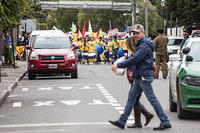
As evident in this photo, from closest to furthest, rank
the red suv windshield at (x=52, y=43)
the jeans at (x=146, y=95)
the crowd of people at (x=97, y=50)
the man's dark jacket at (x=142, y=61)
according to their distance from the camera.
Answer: the man's dark jacket at (x=142, y=61) → the jeans at (x=146, y=95) → the red suv windshield at (x=52, y=43) → the crowd of people at (x=97, y=50)

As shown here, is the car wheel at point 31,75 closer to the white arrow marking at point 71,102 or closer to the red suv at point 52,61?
the red suv at point 52,61

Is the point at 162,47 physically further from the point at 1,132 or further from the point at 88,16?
the point at 88,16

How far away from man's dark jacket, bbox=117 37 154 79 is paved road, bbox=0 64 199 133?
3.02 ft

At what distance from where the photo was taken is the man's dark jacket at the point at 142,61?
1159cm

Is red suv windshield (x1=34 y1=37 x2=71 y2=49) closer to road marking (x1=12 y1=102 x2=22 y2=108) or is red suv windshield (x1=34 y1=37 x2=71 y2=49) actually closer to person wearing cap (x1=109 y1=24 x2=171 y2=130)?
road marking (x1=12 y1=102 x2=22 y2=108)

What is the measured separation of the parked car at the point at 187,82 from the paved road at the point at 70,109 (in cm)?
27

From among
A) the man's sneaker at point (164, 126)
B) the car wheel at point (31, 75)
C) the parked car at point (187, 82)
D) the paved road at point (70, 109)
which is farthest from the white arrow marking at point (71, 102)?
the car wheel at point (31, 75)

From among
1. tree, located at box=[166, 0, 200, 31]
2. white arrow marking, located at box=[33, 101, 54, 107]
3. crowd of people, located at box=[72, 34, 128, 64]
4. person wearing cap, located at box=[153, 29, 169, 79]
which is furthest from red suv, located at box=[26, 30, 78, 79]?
crowd of people, located at box=[72, 34, 128, 64]

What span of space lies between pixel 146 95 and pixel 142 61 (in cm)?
55

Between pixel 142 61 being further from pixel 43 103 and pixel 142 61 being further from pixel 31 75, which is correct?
pixel 31 75

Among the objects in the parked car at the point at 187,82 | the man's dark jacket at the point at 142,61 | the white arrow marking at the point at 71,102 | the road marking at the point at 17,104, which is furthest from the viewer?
the white arrow marking at the point at 71,102

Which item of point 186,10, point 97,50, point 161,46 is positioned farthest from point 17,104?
point 97,50

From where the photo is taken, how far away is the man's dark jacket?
456 inches

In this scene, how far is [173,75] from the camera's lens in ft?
47.5
